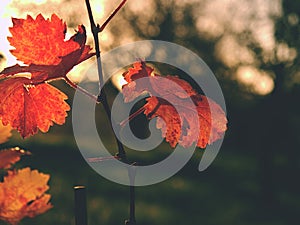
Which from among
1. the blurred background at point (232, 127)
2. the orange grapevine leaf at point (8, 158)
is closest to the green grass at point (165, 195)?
the blurred background at point (232, 127)

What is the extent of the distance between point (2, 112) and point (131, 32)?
21.6 feet

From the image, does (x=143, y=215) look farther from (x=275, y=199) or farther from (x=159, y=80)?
(x=159, y=80)

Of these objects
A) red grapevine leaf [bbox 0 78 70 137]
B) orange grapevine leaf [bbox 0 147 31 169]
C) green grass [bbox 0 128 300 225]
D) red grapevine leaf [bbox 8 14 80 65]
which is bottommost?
orange grapevine leaf [bbox 0 147 31 169]

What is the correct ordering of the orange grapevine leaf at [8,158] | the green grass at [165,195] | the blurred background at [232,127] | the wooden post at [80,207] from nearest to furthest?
the orange grapevine leaf at [8,158], the wooden post at [80,207], the green grass at [165,195], the blurred background at [232,127]

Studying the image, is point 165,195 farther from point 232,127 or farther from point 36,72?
point 36,72

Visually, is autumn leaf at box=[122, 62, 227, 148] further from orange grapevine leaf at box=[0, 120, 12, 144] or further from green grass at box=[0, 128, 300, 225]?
green grass at box=[0, 128, 300, 225]

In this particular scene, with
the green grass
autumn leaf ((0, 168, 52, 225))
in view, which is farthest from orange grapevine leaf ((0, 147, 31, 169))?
the green grass

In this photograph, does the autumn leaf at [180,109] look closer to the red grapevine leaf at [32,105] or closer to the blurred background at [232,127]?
the red grapevine leaf at [32,105]

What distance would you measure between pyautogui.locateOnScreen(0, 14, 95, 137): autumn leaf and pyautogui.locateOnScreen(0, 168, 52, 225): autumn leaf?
0.07 meters

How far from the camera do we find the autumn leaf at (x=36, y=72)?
68cm

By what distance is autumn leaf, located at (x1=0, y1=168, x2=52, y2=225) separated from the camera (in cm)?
62

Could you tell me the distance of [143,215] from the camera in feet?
16.5

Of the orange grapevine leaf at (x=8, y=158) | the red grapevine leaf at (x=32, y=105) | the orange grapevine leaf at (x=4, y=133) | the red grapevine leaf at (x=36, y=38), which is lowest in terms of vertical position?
the orange grapevine leaf at (x=8, y=158)

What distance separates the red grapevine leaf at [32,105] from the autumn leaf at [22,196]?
0.07 meters
